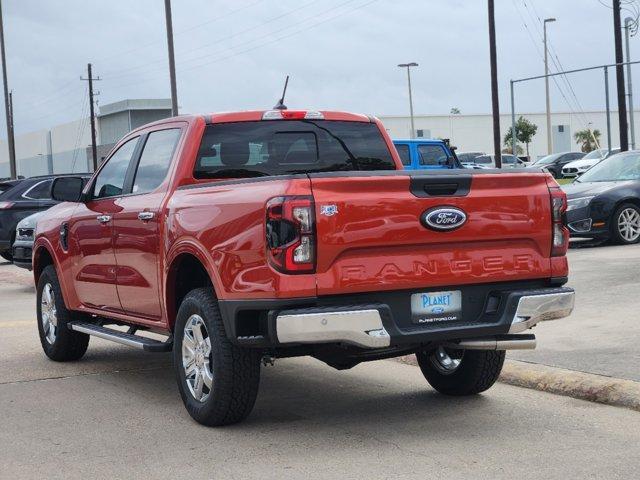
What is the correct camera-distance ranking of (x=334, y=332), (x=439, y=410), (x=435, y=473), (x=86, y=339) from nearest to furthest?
(x=435, y=473), (x=334, y=332), (x=439, y=410), (x=86, y=339)

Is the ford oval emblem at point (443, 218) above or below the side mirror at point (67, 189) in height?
below

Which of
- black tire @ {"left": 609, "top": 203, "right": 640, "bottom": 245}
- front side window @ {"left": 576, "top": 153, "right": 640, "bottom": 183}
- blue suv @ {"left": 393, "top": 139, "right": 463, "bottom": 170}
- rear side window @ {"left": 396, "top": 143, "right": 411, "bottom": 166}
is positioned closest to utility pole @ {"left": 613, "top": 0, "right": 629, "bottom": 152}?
blue suv @ {"left": 393, "top": 139, "right": 463, "bottom": 170}

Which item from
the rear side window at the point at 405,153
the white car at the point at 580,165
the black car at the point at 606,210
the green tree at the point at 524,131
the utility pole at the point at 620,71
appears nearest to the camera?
the black car at the point at 606,210

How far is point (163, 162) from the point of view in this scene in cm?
772

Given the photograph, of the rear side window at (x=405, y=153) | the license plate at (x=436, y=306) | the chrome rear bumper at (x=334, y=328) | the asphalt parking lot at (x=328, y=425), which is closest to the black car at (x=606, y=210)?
the rear side window at (x=405, y=153)

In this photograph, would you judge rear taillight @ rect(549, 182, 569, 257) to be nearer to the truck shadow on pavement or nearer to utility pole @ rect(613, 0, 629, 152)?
the truck shadow on pavement

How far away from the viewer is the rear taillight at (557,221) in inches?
258

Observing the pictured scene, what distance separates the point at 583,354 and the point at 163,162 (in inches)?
135

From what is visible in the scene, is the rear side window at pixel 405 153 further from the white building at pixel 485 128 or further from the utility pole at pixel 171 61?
the white building at pixel 485 128

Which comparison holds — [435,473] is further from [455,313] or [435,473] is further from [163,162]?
[163,162]

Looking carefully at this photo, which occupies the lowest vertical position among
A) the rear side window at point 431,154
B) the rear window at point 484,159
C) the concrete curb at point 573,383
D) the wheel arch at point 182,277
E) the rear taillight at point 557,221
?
the concrete curb at point 573,383

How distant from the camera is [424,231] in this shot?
6125 millimetres

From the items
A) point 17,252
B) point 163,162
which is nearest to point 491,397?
point 163,162

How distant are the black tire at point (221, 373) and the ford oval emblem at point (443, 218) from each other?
50.0 inches
